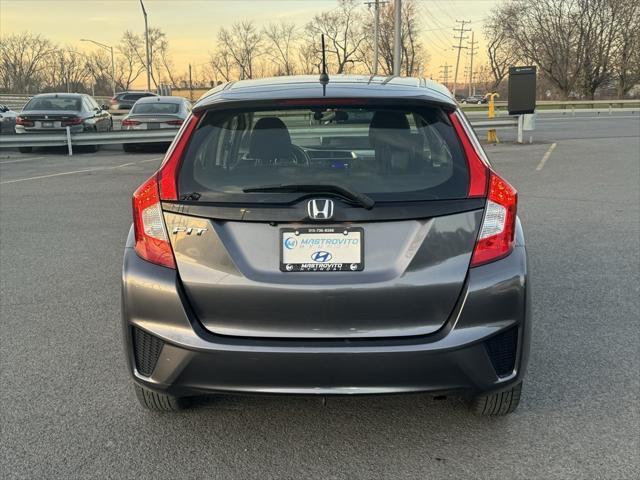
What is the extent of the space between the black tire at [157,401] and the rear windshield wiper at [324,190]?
1.18 metres

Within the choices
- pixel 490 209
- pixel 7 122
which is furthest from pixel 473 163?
pixel 7 122

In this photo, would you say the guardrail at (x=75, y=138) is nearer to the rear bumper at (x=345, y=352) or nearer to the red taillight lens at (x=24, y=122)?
the red taillight lens at (x=24, y=122)

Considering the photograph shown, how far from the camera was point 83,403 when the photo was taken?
3471mm

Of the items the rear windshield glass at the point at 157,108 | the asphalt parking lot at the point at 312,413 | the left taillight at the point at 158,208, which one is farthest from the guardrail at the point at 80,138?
the left taillight at the point at 158,208

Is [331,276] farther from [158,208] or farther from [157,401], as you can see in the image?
[157,401]

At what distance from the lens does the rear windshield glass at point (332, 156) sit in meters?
2.75

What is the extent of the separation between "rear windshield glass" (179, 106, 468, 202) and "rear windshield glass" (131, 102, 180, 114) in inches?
634

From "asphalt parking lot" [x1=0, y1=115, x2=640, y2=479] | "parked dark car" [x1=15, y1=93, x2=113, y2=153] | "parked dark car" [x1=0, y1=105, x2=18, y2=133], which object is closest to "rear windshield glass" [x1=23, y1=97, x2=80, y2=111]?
"parked dark car" [x1=15, y1=93, x2=113, y2=153]

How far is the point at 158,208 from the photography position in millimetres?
2838

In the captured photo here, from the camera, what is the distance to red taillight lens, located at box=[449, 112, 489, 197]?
278cm

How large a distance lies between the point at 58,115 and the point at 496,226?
1769 cm

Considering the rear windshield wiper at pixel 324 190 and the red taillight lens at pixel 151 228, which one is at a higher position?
the rear windshield wiper at pixel 324 190

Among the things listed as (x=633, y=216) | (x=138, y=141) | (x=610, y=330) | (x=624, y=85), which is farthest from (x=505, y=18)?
(x=610, y=330)

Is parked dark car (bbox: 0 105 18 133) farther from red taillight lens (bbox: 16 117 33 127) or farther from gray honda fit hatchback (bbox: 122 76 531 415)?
gray honda fit hatchback (bbox: 122 76 531 415)
